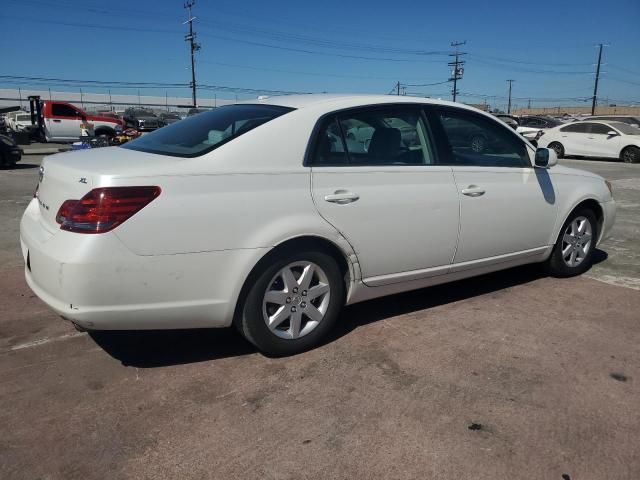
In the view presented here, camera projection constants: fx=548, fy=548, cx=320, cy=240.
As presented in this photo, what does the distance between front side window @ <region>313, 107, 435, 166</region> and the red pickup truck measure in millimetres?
22817

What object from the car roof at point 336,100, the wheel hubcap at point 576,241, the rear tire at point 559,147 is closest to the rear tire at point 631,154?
the rear tire at point 559,147

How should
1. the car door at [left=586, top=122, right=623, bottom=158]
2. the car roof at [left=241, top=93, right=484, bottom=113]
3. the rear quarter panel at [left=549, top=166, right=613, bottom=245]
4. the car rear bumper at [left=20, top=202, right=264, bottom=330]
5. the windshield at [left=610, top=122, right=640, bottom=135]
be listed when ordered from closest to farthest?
1. the car rear bumper at [left=20, top=202, right=264, bottom=330]
2. the car roof at [left=241, top=93, right=484, bottom=113]
3. the rear quarter panel at [left=549, top=166, right=613, bottom=245]
4. the car door at [left=586, top=122, right=623, bottom=158]
5. the windshield at [left=610, top=122, right=640, bottom=135]

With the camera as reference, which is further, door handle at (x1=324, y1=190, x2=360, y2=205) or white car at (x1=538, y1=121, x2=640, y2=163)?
white car at (x1=538, y1=121, x2=640, y2=163)

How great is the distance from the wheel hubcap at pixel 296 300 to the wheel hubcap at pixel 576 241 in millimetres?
2662

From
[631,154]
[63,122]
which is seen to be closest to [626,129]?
[631,154]

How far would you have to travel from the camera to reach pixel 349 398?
2943 mm

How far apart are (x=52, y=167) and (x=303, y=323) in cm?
179

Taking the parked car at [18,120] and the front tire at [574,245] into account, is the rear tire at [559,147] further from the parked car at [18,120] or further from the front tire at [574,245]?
the parked car at [18,120]

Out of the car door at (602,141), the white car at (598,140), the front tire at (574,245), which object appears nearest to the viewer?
the front tire at (574,245)

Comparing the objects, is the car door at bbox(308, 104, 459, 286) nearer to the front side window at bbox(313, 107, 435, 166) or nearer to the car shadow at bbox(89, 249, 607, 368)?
the front side window at bbox(313, 107, 435, 166)

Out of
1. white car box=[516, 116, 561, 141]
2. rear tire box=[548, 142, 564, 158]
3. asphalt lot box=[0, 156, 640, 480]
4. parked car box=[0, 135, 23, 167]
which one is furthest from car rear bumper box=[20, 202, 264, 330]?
white car box=[516, 116, 561, 141]

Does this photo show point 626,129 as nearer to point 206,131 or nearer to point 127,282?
point 206,131

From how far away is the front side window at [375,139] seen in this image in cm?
349

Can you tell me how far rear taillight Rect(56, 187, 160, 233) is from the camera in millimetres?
2766
